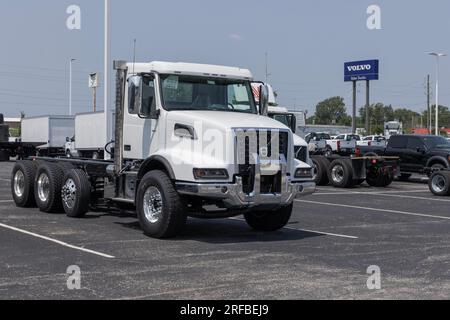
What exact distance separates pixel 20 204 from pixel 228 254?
7181mm

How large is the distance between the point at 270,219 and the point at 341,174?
12.3m

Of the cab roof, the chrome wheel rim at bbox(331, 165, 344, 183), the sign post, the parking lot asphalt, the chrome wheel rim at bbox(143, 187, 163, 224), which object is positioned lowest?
the parking lot asphalt

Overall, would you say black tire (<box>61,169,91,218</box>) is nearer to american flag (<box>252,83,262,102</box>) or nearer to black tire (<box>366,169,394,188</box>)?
american flag (<box>252,83,262,102</box>)

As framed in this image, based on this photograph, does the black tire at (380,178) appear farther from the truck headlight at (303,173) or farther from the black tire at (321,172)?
the truck headlight at (303,173)

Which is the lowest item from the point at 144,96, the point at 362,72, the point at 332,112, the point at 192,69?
the point at 144,96

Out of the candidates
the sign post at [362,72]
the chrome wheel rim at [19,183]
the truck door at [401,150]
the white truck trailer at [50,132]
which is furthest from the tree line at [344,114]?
the chrome wheel rim at [19,183]

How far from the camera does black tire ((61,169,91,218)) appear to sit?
12.6 metres

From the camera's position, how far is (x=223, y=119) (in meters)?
10.4

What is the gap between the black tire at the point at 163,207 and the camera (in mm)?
10258

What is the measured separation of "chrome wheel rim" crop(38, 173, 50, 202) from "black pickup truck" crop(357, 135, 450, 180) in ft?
45.9

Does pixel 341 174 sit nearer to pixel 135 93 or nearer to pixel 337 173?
pixel 337 173

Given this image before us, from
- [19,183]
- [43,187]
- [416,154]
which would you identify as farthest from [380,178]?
[43,187]

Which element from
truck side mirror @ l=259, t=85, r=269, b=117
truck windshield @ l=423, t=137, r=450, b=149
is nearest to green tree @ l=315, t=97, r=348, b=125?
truck windshield @ l=423, t=137, r=450, b=149
